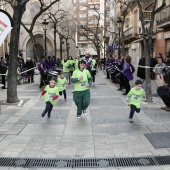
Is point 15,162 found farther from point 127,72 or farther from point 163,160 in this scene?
point 127,72

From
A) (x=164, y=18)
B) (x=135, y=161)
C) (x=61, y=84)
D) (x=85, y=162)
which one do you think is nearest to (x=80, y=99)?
(x=61, y=84)

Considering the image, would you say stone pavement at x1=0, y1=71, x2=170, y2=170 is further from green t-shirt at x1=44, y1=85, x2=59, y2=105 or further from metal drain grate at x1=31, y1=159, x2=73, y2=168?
green t-shirt at x1=44, y1=85, x2=59, y2=105

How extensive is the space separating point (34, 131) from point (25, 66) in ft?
45.2

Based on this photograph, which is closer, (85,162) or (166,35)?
(85,162)

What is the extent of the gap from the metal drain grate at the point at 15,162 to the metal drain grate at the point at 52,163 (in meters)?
0.12

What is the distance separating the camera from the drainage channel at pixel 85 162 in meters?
5.06

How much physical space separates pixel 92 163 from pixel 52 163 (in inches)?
25.6

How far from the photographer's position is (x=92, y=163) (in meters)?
5.14

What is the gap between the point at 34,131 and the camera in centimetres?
709

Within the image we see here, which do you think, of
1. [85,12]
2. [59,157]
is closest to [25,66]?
[59,157]

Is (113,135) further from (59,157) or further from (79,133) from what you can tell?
(59,157)

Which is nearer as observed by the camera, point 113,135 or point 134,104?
point 113,135

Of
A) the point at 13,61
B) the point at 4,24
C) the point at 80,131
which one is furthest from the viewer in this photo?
the point at 13,61

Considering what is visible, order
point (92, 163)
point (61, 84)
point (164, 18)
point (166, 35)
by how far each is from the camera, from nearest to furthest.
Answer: point (92, 163) < point (61, 84) < point (164, 18) < point (166, 35)
